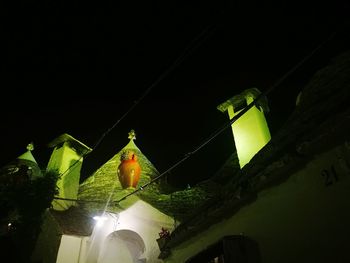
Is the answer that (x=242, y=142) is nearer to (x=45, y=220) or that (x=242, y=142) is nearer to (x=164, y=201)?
(x=164, y=201)

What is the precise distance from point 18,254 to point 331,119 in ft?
49.3

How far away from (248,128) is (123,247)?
328 inches

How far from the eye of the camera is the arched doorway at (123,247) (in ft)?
49.0

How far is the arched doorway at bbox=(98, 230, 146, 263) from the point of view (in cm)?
1493

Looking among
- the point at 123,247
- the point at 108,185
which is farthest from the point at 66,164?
the point at 123,247

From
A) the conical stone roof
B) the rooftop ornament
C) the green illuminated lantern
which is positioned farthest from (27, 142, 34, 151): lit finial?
the green illuminated lantern

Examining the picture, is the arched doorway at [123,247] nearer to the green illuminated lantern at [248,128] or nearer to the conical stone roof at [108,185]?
the conical stone roof at [108,185]

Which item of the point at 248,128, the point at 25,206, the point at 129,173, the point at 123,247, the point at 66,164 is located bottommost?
the point at 123,247

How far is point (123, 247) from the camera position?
15.5 metres

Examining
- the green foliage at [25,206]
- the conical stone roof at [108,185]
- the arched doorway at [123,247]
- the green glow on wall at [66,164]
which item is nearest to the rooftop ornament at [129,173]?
the conical stone roof at [108,185]

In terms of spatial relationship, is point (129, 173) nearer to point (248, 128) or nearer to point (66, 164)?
point (248, 128)

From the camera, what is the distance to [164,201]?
→ 52.1ft

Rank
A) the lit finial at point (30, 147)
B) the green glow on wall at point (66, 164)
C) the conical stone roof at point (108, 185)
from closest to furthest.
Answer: the conical stone roof at point (108, 185)
the green glow on wall at point (66, 164)
the lit finial at point (30, 147)

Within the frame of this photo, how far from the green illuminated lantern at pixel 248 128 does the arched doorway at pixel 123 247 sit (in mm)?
6126
